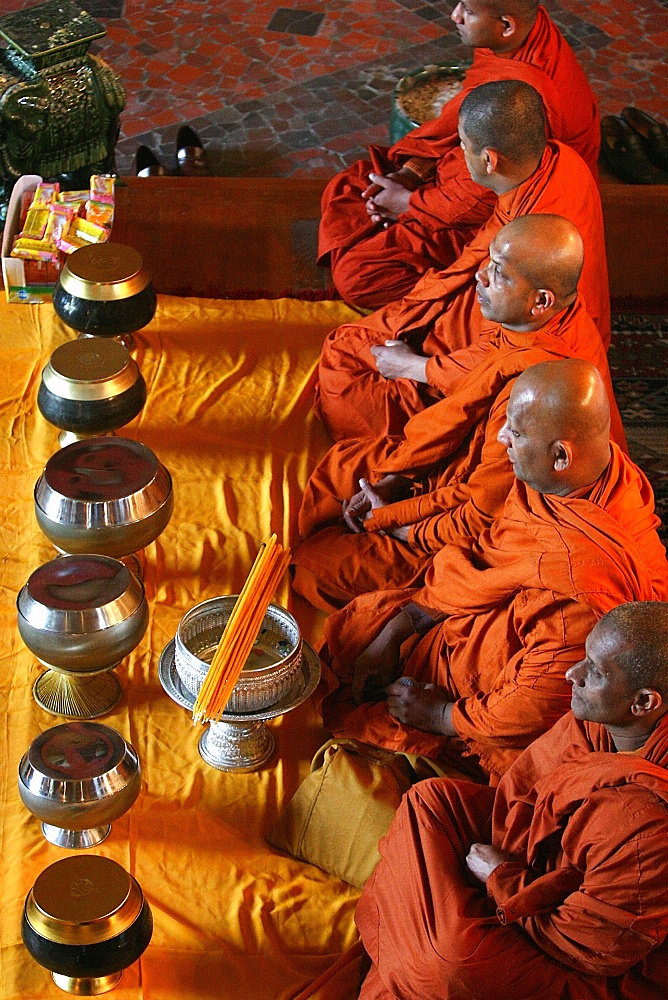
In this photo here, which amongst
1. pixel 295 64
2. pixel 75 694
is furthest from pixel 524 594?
pixel 295 64

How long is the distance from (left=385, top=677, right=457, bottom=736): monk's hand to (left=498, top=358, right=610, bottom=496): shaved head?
582 mm

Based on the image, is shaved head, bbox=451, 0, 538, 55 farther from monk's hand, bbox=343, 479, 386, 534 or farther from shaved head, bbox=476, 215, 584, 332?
monk's hand, bbox=343, 479, 386, 534

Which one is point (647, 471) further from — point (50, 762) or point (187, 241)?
point (50, 762)

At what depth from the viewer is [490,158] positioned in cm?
345

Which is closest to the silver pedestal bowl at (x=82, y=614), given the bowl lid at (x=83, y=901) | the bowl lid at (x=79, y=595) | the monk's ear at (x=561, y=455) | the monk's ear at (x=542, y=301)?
the bowl lid at (x=79, y=595)

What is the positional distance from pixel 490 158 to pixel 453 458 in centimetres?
94

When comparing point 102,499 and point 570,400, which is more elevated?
point 570,400

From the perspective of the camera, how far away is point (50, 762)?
231 cm

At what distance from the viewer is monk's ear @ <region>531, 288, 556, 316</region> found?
9.68ft

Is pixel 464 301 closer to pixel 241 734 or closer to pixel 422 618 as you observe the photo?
pixel 422 618

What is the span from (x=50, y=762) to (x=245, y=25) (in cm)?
574

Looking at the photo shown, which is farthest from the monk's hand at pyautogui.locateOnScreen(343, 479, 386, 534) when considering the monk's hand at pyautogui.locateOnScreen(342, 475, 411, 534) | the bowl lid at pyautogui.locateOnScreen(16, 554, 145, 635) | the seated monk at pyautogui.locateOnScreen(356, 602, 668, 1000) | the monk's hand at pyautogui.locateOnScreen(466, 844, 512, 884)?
the monk's hand at pyautogui.locateOnScreen(466, 844, 512, 884)

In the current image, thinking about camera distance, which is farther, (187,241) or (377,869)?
(187,241)

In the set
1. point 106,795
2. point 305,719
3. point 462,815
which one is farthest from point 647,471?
point 106,795
